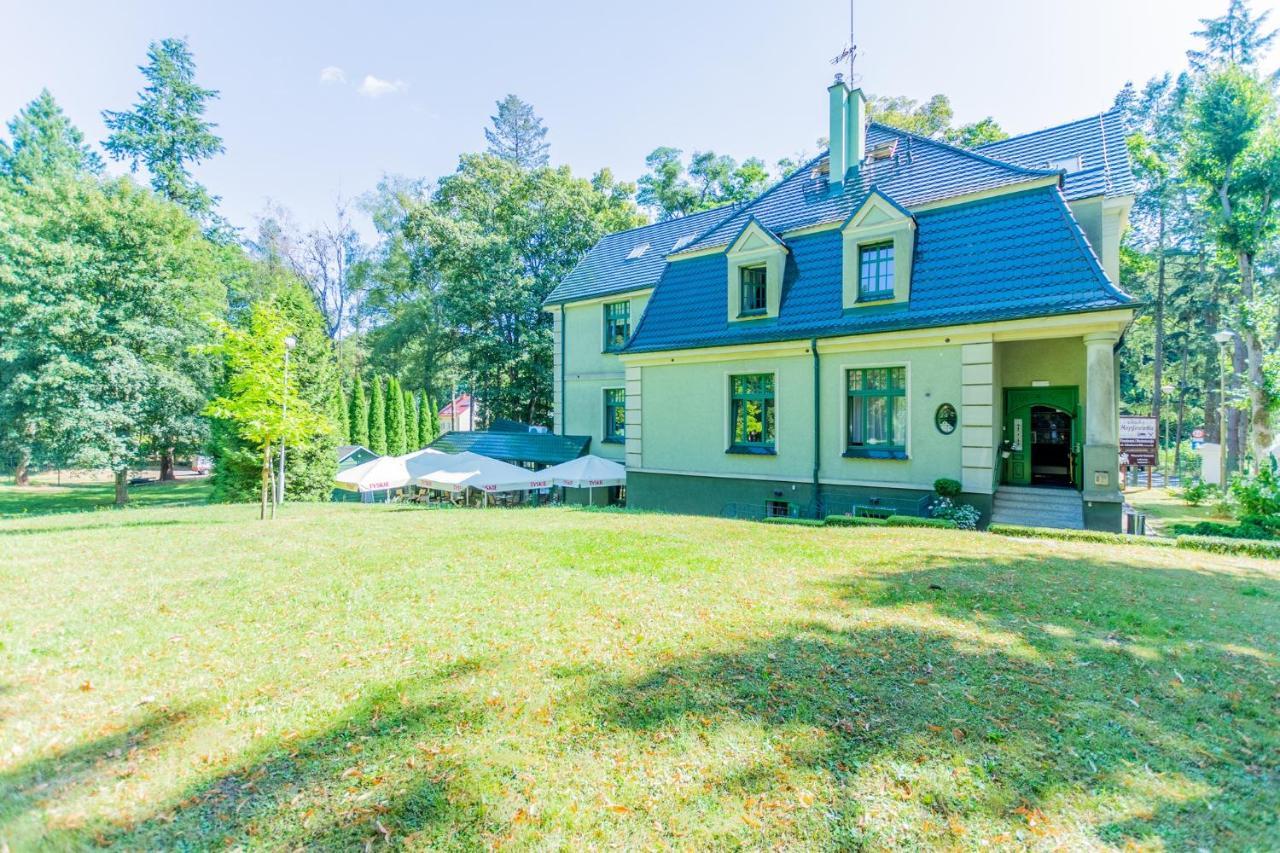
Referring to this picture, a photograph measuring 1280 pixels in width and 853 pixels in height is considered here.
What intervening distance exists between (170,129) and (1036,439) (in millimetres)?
A: 44128

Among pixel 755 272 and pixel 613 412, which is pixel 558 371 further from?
pixel 755 272

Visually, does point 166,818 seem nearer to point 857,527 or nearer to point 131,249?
point 857,527

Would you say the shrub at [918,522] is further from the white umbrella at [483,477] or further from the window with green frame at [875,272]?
the white umbrella at [483,477]

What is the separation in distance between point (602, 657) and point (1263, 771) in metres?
4.11

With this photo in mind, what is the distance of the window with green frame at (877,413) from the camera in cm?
1266

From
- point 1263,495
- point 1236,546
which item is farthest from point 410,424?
point 1263,495

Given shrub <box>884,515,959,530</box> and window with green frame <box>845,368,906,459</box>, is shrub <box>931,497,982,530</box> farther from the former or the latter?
window with green frame <box>845,368,906,459</box>

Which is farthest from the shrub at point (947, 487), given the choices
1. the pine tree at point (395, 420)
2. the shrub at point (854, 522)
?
the pine tree at point (395, 420)

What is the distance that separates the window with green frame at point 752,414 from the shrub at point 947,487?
3.92 meters

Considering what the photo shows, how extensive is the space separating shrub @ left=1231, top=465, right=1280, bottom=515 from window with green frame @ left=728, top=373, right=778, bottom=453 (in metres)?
10.3

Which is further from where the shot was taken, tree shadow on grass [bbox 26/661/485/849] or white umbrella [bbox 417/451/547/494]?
white umbrella [bbox 417/451/547/494]

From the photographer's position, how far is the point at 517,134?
41.3 meters

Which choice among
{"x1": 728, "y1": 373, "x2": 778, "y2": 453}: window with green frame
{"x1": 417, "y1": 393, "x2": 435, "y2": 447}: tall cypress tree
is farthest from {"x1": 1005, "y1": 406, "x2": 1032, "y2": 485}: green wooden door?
{"x1": 417, "y1": 393, "x2": 435, "y2": 447}: tall cypress tree

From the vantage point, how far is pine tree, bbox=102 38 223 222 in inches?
1243
